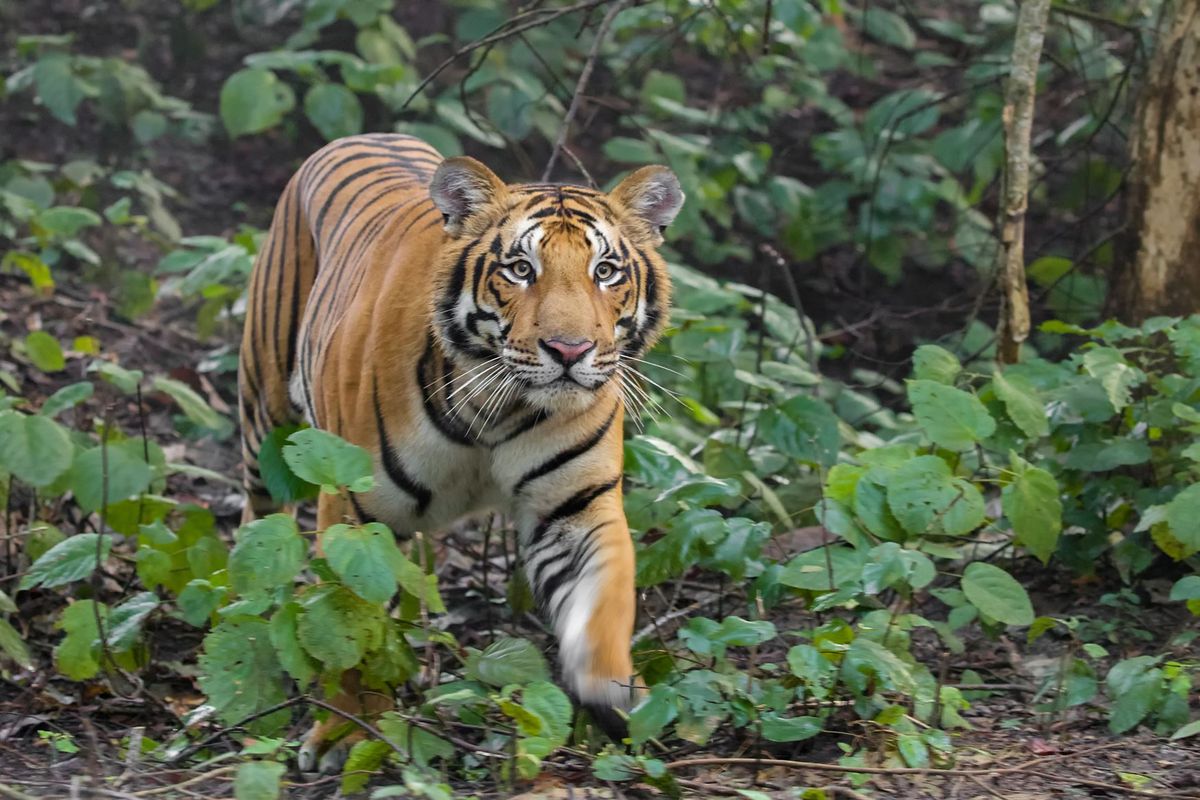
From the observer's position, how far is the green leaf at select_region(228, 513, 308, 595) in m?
2.87

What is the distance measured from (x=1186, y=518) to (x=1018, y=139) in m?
1.49

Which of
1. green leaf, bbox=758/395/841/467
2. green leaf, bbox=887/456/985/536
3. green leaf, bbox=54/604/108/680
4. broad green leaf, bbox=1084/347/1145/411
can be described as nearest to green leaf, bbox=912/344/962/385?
broad green leaf, bbox=1084/347/1145/411

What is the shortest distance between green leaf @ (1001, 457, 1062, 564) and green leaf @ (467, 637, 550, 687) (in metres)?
1.27

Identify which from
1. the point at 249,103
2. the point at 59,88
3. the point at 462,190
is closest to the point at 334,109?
the point at 249,103

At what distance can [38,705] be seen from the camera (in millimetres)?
3684

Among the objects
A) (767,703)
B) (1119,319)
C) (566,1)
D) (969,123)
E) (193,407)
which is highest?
(566,1)

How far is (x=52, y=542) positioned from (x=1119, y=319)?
3.42 m

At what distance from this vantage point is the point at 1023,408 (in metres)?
3.89

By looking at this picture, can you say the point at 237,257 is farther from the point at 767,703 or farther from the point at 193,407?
the point at 767,703

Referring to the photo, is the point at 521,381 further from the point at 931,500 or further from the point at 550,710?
the point at 931,500

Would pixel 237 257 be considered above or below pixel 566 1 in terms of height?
below

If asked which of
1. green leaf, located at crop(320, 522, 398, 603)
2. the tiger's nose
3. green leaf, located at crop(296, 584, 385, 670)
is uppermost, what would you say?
the tiger's nose

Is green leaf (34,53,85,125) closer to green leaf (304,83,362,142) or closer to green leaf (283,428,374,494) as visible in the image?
green leaf (304,83,362,142)

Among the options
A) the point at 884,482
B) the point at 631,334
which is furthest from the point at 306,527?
the point at 884,482
